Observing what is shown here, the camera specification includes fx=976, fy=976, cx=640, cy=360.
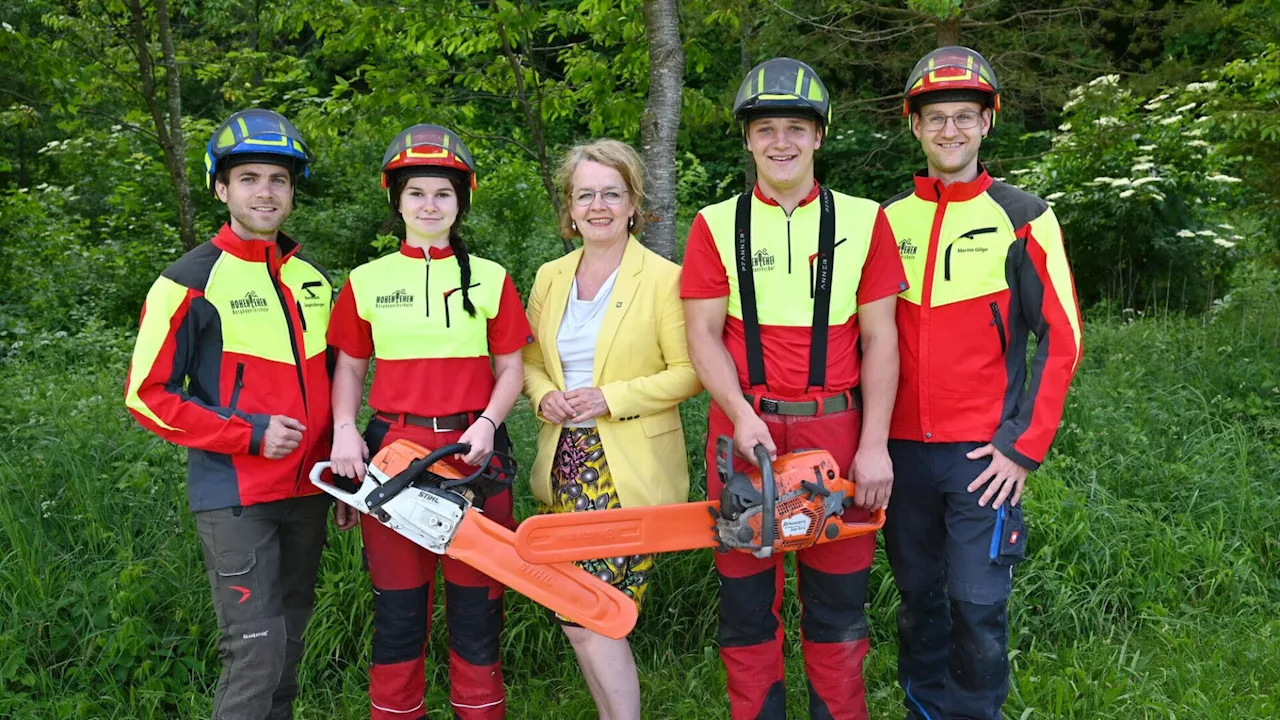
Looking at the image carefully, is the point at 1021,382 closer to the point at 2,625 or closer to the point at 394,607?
the point at 394,607

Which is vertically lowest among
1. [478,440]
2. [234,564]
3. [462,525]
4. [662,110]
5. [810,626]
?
[810,626]

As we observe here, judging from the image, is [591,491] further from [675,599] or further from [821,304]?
[675,599]

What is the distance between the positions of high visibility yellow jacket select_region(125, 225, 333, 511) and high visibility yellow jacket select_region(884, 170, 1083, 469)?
1974 millimetres

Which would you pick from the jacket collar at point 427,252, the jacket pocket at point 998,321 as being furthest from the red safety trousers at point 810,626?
the jacket collar at point 427,252

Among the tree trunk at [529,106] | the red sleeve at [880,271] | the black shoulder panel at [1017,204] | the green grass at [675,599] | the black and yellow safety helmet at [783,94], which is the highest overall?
the tree trunk at [529,106]

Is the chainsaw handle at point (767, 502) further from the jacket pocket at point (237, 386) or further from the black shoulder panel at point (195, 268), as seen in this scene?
the black shoulder panel at point (195, 268)

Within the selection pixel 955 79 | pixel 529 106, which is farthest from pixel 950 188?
pixel 529 106

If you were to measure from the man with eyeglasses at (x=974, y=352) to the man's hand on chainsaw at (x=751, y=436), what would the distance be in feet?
1.81

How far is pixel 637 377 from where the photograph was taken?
3.31 metres

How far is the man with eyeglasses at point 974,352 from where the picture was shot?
122 inches

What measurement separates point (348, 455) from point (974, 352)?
2.01 m

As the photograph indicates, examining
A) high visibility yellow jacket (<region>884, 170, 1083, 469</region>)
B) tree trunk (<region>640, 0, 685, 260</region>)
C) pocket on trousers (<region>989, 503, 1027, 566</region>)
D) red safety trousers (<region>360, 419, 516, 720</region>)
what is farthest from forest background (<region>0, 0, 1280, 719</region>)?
high visibility yellow jacket (<region>884, 170, 1083, 469</region>)

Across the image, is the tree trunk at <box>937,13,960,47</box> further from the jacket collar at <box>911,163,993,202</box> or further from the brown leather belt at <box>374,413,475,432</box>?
the brown leather belt at <box>374,413,475,432</box>

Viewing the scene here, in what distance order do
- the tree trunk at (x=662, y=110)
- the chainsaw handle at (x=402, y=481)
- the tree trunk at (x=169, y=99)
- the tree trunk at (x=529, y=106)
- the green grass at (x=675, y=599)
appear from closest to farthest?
the chainsaw handle at (x=402, y=481)
the green grass at (x=675, y=599)
the tree trunk at (x=662, y=110)
the tree trunk at (x=529, y=106)
the tree trunk at (x=169, y=99)
